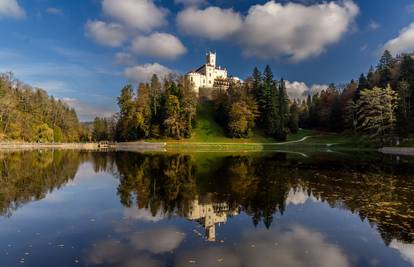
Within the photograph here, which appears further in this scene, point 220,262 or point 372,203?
point 372,203

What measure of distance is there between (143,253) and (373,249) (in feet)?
25.8

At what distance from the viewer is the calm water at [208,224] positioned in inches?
423

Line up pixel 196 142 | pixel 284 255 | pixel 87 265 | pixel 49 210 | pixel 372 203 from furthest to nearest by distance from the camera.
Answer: pixel 196 142 → pixel 372 203 → pixel 49 210 → pixel 284 255 → pixel 87 265

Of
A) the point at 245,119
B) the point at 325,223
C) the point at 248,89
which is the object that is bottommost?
the point at 325,223

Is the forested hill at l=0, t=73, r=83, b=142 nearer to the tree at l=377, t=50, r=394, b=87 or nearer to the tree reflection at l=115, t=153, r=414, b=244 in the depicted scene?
the tree reflection at l=115, t=153, r=414, b=244

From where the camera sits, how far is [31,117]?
129 metres

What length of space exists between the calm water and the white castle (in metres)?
123

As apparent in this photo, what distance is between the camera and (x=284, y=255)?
10.9m

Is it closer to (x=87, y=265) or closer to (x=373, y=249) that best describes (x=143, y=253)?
(x=87, y=265)

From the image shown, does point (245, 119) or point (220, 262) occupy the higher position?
point (245, 119)

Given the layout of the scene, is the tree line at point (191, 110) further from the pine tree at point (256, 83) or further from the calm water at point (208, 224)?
the calm water at point (208, 224)

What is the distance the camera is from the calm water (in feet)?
35.2

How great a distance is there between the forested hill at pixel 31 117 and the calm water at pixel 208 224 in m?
103

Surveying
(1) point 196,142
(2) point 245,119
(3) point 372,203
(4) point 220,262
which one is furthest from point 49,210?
(2) point 245,119
